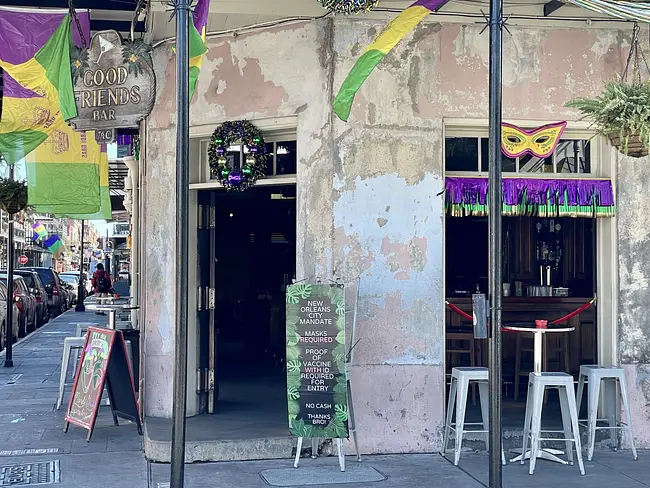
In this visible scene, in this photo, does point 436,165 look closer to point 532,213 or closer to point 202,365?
point 532,213

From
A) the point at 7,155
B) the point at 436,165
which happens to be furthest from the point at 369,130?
the point at 7,155

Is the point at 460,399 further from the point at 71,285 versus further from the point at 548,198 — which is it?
the point at 71,285

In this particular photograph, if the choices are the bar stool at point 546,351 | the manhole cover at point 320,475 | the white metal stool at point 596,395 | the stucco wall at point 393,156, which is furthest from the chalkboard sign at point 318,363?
the bar stool at point 546,351

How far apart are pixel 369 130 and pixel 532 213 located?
1895mm

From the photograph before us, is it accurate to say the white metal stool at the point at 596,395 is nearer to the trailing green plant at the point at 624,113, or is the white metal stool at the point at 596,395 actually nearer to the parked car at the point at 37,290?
the trailing green plant at the point at 624,113

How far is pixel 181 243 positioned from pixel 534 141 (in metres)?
4.12

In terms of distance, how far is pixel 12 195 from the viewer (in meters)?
16.8

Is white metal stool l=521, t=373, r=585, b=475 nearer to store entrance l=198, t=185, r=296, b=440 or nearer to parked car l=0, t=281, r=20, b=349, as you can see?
store entrance l=198, t=185, r=296, b=440

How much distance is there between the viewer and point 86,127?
27.2 feet

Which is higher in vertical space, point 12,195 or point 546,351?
point 12,195

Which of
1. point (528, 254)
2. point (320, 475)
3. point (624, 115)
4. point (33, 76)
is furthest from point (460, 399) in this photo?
point (33, 76)

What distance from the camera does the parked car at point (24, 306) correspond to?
21.0 meters

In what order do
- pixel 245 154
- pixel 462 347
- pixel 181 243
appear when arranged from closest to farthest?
pixel 181 243, pixel 245 154, pixel 462 347

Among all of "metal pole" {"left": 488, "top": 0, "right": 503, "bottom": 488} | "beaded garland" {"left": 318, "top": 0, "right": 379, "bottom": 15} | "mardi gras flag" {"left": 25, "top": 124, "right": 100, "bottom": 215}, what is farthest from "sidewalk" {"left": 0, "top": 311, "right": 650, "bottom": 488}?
"beaded garland" {"left": 318, "top": 0, "right": 379, "bottom": 15}
